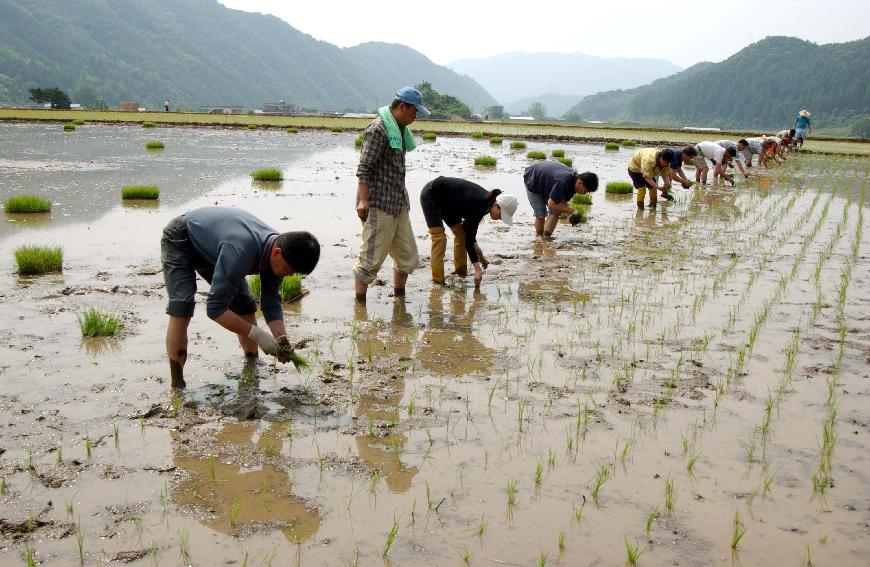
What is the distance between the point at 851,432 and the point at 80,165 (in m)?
15.5

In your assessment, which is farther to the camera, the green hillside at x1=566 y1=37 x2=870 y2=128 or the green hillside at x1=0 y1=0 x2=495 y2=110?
the green hillside at x1=566 y1=37 x2=870 y2=128

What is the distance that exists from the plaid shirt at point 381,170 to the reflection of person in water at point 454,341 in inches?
35.0

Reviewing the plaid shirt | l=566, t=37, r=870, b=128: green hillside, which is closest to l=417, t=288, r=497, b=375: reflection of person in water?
the plaid shirt

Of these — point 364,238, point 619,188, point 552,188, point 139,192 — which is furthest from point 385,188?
point 619,188

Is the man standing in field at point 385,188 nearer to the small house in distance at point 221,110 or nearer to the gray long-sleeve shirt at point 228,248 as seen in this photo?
the gray long-sleeve shirt at point 228,248

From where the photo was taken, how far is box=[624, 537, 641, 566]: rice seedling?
2498mm

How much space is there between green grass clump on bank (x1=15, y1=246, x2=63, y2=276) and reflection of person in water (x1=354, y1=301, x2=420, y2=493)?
2.69 m

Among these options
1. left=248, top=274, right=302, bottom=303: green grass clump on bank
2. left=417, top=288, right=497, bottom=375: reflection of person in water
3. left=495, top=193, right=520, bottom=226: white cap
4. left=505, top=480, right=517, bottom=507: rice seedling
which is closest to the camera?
left=505, top=480, right=517, bottom=507: rice seedling

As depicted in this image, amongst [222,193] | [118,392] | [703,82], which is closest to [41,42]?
[703,82]

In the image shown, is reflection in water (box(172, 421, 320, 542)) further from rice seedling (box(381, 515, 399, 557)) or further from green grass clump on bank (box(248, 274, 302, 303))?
green grass clump on bank (box(248, 274, 302, 303))

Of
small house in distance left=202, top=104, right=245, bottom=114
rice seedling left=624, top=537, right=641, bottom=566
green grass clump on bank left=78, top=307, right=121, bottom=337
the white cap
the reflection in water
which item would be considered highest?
small house in distance left=202, top=104, right=245, bottom=114

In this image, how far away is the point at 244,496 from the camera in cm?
286

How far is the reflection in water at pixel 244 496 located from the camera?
2670 millimetres

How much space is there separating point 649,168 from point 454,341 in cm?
704
